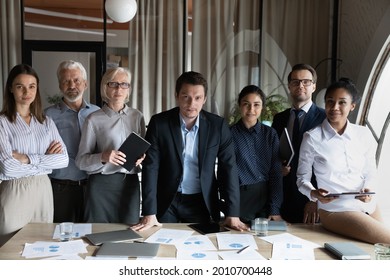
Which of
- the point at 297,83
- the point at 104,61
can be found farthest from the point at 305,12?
the point at 297,83

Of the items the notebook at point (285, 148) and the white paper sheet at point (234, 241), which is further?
the notebook at point (285, 148)

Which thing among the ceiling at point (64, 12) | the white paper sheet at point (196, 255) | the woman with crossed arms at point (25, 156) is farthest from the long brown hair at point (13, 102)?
the ceiling at point (64, 12)

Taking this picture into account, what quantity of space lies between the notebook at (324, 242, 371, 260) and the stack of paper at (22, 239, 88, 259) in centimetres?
109

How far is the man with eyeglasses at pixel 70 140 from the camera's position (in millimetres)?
2828

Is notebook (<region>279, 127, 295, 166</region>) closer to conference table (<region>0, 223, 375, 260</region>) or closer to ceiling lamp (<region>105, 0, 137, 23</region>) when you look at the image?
conference table (<region>0, 223, 375, 260</region>)

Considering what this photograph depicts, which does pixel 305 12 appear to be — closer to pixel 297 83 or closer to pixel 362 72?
pixel 362 72

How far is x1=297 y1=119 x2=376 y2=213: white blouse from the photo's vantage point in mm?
2332

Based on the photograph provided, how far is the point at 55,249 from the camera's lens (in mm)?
1885

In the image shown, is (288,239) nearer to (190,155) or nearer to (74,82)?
(190,155)

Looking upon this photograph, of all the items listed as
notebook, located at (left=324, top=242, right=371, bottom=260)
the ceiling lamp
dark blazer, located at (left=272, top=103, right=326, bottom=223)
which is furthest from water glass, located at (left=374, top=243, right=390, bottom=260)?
the ceiling lamp

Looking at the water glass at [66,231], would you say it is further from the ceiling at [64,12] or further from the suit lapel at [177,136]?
the ceiling at [64,12]

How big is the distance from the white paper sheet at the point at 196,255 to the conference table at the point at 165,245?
0.11 ft

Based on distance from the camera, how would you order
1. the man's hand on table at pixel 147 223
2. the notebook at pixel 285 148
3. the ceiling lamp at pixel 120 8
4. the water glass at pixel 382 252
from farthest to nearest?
the ceiling lamp at pixel 120 8, the notebook at pixel 285 148, the man's hand on table at pixel 147 223, the water glass at pixel 382 252

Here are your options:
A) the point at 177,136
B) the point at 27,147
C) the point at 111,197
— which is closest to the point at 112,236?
the point at 111,197
